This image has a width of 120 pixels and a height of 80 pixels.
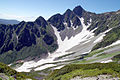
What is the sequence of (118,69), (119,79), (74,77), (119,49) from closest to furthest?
(119,79) → (74,77) → (118,69) → (119,49)

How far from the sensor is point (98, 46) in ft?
609

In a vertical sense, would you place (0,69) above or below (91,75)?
above

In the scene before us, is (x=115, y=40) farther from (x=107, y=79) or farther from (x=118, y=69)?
(x=107, y=79)

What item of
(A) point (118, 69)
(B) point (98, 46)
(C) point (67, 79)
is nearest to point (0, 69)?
(C) point (67, 79)

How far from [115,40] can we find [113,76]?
5871 inches

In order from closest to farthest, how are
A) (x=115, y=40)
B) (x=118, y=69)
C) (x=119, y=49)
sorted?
(x=118, y=69)
(x=119, y=49)
(x=115, y=40)

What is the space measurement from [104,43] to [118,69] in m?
145

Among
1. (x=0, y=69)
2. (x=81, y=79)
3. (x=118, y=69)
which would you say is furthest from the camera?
(x=118, y=69)

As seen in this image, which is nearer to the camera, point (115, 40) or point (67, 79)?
point (67, 79)

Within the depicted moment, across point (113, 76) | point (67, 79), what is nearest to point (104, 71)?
point (113, 76)

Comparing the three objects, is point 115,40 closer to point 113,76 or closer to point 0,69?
point 113,76

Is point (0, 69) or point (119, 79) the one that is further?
point (119, 79)

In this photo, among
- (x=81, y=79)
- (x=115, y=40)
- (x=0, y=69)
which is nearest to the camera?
(x=0, y=69)

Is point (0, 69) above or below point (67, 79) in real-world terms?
above
